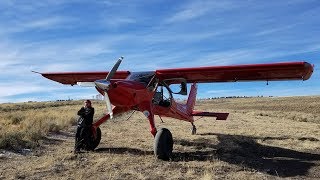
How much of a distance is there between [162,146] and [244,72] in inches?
150

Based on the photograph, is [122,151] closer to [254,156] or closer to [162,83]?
[162,83]

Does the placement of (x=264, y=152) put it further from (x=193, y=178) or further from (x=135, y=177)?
(x=135, y=177)

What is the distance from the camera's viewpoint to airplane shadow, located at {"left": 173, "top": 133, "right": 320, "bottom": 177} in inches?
409

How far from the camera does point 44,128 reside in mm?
16969

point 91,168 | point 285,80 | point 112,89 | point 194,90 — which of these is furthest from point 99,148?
point 194,90

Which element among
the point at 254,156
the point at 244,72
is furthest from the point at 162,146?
the point at 244,72

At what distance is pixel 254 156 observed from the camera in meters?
12.3

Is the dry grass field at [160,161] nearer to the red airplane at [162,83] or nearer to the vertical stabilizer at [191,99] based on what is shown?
the red airplane at [162,83]

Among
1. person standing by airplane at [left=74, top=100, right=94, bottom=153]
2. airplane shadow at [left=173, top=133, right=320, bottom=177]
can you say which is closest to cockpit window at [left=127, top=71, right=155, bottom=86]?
person standing by airplane at [left=74, top=100, right=94, bottom=153]

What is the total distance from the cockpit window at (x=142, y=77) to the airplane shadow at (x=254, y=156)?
231cm

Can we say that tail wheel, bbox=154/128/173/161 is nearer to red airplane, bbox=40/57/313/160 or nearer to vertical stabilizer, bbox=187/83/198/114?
Result: red airplane, bbox=40/57/313/160

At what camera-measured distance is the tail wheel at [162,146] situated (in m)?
10.9

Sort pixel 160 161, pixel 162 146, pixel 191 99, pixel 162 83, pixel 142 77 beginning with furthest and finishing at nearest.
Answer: pixel 191 99 < pixel 162 83 < pixel 142 77 < pixel 162 146 < pixel 160 161

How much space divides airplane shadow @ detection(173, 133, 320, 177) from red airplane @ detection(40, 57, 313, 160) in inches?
46.6
